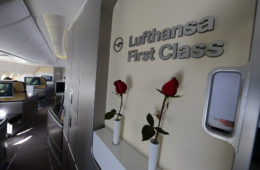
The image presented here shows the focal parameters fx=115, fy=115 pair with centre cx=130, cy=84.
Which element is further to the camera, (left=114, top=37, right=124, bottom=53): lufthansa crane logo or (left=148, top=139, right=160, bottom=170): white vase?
(left=114, top=37, right=124, bottom=53): lufthansa crane logo

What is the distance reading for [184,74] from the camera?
55 cm

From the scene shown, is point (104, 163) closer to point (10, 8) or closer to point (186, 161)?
point (186, 161)

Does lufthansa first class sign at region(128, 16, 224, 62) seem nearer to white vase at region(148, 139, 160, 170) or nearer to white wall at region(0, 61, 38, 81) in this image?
white vase at region(148, 139, 160, 170)

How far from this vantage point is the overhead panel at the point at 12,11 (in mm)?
1270

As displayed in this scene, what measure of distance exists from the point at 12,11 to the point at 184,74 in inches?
81.0

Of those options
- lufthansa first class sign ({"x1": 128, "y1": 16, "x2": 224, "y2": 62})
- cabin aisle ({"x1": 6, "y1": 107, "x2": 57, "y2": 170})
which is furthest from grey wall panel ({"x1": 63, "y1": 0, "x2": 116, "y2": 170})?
cabin aisle ({"x1": 6, "y1": 107, "x2": 57, "y2": 170})

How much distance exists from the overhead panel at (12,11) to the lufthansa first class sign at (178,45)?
150 cm

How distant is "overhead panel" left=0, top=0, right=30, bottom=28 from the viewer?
127 cm

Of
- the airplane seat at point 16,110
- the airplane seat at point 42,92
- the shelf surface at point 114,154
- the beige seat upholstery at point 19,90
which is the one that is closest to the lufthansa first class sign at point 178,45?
the shelf surface at point 114,154

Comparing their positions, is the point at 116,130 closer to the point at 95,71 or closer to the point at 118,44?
the point at 95,71

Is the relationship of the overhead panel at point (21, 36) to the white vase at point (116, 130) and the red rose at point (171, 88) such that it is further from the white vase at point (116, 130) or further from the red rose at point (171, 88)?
the red rose at point (171, 88)

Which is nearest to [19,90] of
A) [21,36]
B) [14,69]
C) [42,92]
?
[42,92]

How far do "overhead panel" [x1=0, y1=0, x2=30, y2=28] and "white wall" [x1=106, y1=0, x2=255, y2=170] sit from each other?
133 centimetres

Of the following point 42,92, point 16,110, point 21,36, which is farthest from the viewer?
point 42,92
